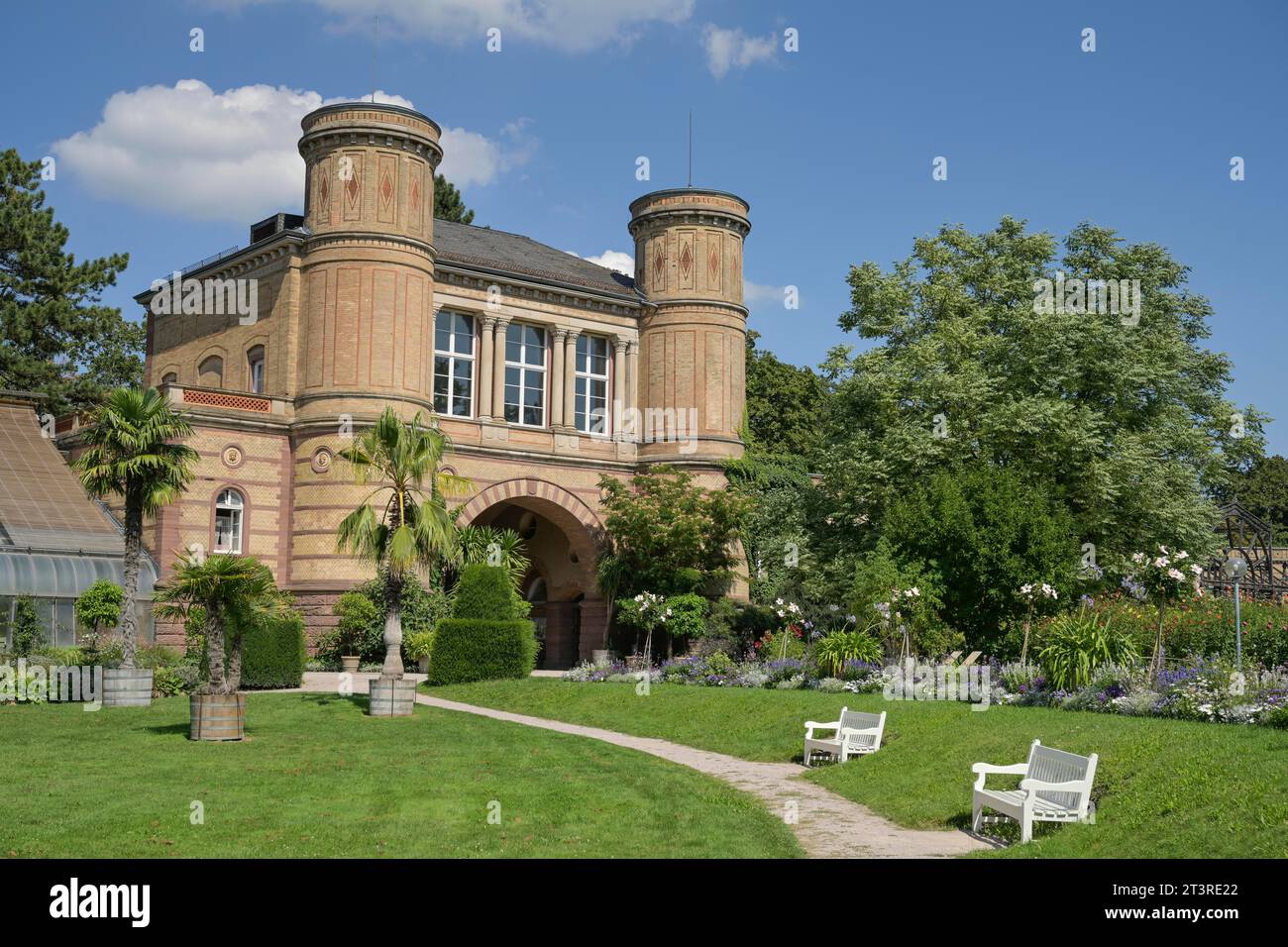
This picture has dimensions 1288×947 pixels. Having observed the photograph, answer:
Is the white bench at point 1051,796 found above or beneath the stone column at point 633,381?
beneath

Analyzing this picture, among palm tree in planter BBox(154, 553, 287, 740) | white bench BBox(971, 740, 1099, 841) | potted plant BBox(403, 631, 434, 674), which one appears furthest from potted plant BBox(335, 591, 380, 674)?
white bench BBox(971, 740, 1099, 841)

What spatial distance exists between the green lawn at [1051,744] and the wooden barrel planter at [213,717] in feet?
23.8

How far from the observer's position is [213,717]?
63.8 ft

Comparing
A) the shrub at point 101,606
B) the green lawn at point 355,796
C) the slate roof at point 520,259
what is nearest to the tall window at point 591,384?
the slate roof at point 520,259

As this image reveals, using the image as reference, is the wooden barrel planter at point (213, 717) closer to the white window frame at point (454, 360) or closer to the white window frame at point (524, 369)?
the white window frame at point (454, 360)

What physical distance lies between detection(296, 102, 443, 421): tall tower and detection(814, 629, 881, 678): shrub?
690 inches

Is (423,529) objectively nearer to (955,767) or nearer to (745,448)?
(955,767)

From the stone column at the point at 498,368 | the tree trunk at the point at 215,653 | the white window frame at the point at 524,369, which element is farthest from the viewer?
the white window frame at the point at 524,369

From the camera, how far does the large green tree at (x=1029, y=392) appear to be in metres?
30.7

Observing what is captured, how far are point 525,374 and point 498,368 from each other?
152cm

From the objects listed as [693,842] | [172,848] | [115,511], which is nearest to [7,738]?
[172,848]

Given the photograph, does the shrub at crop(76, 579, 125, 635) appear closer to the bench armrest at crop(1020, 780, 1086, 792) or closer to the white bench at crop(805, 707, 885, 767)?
the white bench at crop(805, 707, 885, 767)

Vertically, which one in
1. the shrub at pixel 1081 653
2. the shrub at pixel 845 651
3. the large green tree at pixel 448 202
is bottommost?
the shrub at pixel 845 651
